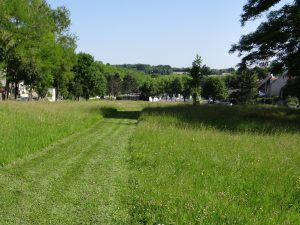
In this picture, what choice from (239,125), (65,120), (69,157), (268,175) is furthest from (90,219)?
(239,125)

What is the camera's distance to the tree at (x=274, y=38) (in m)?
29.1

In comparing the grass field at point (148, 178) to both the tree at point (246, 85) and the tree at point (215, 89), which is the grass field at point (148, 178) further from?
the tree at point (215, 89)

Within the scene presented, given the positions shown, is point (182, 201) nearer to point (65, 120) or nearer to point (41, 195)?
point (41, 195)

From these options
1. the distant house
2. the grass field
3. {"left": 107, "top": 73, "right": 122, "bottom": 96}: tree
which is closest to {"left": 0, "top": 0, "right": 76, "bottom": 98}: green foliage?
the grass field

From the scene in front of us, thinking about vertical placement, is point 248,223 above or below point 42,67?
below

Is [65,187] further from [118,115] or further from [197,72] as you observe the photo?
[197,72]

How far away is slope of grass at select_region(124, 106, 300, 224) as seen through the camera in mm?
7883

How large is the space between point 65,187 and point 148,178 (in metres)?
2.11

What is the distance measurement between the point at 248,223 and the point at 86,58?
3330 inches

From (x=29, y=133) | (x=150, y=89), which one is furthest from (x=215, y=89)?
(x=29, y=133)

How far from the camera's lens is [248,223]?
7.29 metres

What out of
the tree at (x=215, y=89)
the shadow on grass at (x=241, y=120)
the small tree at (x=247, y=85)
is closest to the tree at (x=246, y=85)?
the small tree at (x=247, y=85)

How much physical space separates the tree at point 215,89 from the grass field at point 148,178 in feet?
375

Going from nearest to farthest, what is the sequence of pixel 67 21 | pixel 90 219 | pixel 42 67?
pixel 90 219, pixel 42 67, pixel 67 21
